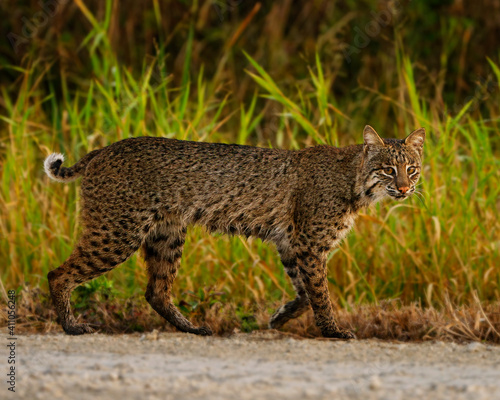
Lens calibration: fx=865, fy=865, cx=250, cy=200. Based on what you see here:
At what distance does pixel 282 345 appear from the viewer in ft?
16.6

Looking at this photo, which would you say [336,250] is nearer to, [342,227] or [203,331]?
[342,227]

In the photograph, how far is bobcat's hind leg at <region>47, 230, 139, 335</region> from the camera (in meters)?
5.47

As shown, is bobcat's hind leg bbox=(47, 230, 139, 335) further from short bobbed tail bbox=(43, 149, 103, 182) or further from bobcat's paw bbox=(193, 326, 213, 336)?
bobcat's paw bbox=(193, 326, 213, 336)

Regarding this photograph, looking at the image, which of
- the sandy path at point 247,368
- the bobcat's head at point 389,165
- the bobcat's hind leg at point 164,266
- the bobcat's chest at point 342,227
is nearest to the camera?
the sandy path at point 247,368

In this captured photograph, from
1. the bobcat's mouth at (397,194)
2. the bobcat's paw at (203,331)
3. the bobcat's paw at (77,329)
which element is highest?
the bobcat's mouth at (397,194)

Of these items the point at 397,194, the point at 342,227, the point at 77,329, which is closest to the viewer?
the point at 397,194

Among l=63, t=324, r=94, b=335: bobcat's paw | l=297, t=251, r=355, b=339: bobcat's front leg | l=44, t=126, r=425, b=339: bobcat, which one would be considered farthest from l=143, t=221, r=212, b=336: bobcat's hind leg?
l=297, t=251, r=355, b=339: bobcat's front leg

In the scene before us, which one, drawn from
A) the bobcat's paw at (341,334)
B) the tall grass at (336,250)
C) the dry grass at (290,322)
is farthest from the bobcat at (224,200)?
the tall grass at (336,250)

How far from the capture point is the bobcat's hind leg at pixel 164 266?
18.9ft

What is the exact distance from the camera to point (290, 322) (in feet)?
19.2

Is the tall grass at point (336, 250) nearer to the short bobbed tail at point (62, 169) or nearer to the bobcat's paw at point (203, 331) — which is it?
the bobcat's paw at point (203, 331)

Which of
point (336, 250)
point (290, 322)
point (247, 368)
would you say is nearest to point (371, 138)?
point (336, 250)

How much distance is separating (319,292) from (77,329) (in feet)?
5.12

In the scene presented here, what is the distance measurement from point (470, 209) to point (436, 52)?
5715 mm
